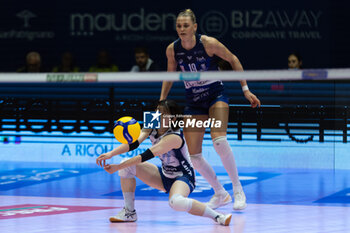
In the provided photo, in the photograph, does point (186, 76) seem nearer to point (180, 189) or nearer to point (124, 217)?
point (180, 189)

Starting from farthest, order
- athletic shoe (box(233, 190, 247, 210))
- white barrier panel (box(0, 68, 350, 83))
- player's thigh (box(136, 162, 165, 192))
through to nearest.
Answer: athletic shoe (box(233, 190, 247, 210))
player's thigh (box(136, 162, 165, 192))
white barrier panel (box(0, 68, 350, 83))

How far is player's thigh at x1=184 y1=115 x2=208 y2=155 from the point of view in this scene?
6266mm

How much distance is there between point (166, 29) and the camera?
15945mm

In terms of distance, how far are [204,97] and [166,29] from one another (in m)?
9.80

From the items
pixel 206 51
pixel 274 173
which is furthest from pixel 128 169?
pixel 274 173

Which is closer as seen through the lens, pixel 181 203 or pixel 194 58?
pixel 181 203

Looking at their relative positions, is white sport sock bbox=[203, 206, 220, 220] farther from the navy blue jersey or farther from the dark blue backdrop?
the dark blue backdrop

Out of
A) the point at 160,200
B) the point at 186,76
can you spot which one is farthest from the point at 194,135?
the point at 186,76

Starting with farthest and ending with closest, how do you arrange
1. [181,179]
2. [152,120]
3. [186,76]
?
[152,120] < [181,179] < [186,76]

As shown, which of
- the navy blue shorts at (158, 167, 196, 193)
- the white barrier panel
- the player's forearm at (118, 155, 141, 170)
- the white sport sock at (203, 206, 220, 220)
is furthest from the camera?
the navy blue shorts at (158, 167, 196, 193)

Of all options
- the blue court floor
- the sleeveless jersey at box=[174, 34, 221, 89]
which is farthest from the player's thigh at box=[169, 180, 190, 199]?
the sleeveless jersey at box=[174, 34, 221, 89]

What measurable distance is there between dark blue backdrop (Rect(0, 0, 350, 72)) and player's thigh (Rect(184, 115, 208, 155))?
31.5 feet

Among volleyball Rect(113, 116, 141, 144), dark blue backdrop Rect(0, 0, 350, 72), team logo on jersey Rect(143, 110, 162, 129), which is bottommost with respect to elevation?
volleyball Rect(113, 116, 141, 144)

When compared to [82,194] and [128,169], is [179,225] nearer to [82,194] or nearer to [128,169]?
[128,169]
